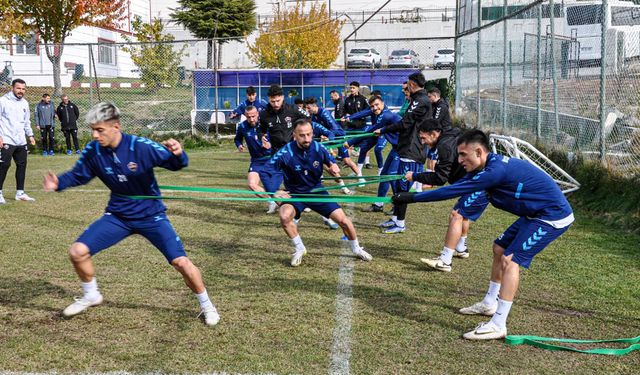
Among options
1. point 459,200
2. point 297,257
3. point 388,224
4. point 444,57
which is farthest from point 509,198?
point 444,57

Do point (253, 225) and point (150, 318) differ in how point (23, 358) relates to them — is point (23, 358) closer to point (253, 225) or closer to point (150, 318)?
point (150, 318)

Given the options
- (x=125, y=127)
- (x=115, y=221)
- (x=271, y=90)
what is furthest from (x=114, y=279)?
(x=125, y=127)

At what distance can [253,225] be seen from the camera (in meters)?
10.3

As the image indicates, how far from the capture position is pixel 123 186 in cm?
561

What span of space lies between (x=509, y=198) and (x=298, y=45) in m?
36.7

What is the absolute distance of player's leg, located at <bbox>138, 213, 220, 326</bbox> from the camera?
18.2ft

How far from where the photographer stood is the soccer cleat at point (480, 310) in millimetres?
5984

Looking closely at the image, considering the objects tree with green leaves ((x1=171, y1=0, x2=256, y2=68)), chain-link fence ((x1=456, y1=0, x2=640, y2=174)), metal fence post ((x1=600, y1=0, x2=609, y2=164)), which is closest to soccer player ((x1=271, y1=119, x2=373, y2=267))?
metal fence post ((x1=600, y1=0, x2=609, y2=164))

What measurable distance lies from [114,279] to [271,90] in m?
4.87

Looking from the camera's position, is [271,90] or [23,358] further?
[271,90]

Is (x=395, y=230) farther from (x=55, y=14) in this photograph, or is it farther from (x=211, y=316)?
(x=55, y=14)

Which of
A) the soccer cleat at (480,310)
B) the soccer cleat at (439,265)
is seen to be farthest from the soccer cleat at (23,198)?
the soccer cleat at (480,310)

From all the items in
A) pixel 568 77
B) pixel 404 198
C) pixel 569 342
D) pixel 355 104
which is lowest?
pixel 569 342

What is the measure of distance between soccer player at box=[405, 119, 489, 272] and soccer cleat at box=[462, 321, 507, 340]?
2029 millimetres
